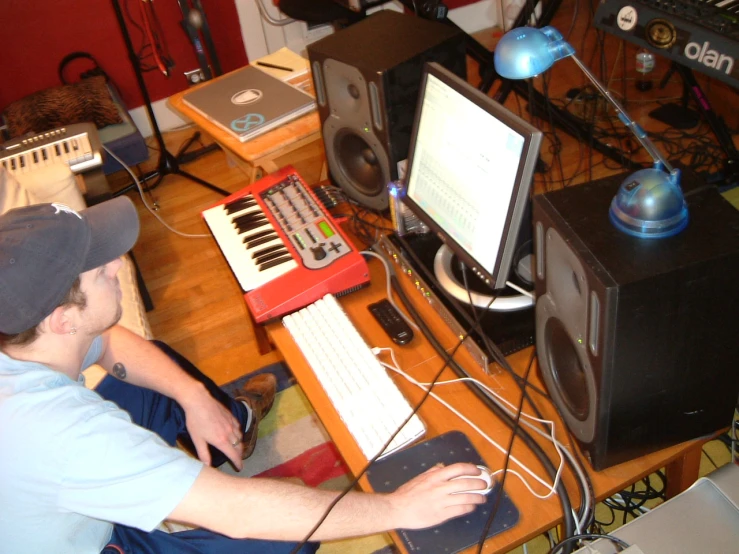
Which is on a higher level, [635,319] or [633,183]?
[633,183]

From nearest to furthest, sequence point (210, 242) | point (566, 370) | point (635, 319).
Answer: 1. point (635, 319)
2. point (566, 370)
3. point (210, 242)

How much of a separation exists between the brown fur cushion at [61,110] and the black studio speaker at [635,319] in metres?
2.52

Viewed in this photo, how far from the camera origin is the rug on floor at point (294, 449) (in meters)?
2.04

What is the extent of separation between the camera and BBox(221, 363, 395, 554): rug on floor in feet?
6.68

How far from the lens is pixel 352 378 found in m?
1.38

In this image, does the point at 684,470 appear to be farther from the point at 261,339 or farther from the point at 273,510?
the point at 261,339

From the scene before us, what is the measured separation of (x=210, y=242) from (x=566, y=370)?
2.18 metres

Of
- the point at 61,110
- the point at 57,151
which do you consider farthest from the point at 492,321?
the point at 61,110

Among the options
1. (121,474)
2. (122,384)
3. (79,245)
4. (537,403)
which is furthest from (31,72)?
(537,403)

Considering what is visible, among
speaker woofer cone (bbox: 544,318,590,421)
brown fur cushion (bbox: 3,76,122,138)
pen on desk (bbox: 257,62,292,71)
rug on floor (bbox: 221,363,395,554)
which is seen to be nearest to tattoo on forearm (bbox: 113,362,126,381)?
rug on floor (bbox: 221,363,395,554)

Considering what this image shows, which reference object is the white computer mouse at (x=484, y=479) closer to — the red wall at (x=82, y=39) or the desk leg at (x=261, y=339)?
the desk leg at (x=261, y=339)

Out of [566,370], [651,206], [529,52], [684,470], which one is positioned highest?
[529,52]

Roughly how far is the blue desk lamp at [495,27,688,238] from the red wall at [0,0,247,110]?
2880 mm

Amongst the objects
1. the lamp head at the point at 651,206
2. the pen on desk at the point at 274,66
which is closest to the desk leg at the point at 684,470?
the lamp head at the point at 651,206
